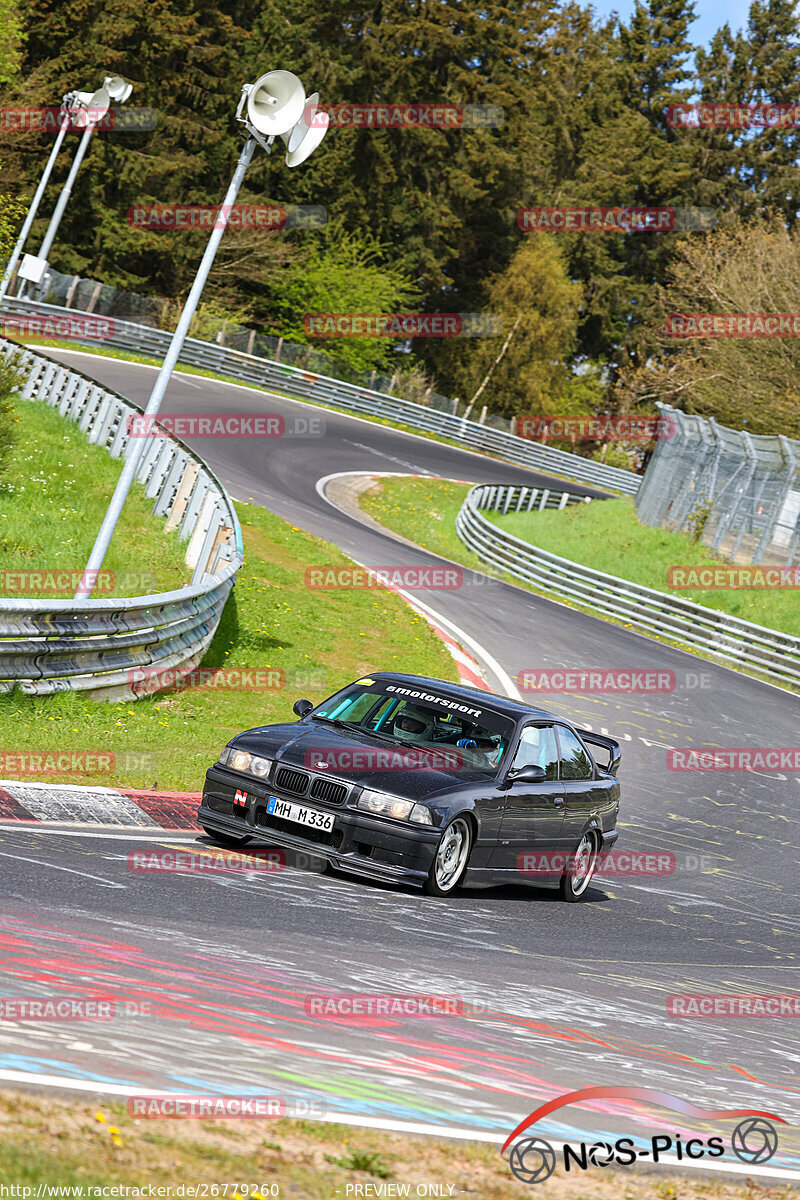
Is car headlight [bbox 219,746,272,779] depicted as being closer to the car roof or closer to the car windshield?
the car windshield

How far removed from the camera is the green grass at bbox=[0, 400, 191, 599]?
56.2 ft

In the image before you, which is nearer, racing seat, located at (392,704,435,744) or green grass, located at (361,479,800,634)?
racing seat, located at (392,704,435,744)

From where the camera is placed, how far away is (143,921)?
6574mm

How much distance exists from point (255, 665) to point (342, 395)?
36905 mm

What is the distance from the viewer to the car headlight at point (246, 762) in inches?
353

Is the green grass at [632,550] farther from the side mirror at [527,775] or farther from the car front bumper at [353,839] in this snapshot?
the car front bumper at [353,839]

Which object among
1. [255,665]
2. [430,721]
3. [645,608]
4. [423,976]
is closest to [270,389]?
[645,608]

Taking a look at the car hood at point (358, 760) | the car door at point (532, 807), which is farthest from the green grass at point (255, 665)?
the car door at point (532, 807)

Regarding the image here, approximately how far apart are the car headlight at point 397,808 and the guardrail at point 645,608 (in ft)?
63.8

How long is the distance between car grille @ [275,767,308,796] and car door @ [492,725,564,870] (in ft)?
5.11

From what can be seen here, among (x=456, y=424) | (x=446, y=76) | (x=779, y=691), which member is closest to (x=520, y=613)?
(x=779, y=691)

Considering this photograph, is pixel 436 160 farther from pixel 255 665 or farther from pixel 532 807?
pixel 532 807

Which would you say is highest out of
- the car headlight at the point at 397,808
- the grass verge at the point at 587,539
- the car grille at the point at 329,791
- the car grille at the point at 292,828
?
the grass verge at the point at 587,539

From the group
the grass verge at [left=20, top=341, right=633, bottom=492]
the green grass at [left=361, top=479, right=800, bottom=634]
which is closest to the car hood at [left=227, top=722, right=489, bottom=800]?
the green grass at [left=361, top=479, right=800, bottom=634]
